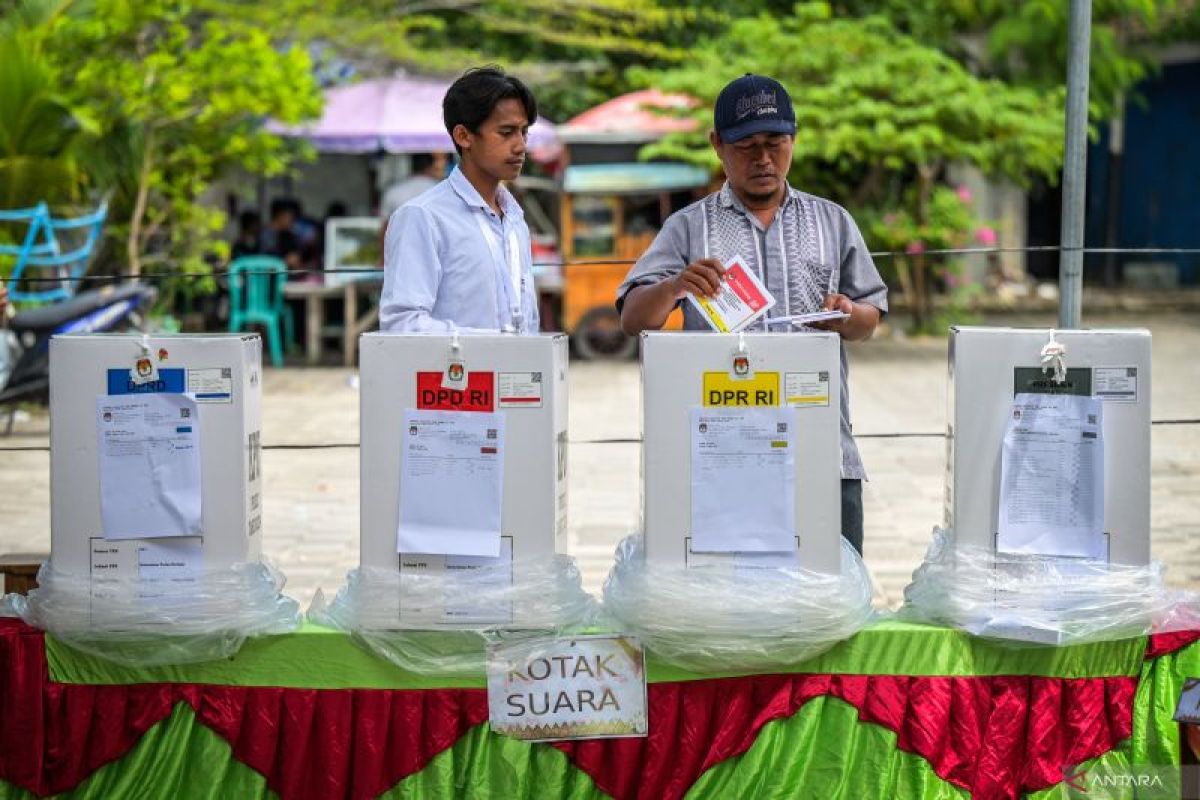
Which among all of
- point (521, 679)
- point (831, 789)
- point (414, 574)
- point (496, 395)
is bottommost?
point (831, 789)

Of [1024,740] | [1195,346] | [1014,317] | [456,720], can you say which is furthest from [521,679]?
[1014,317]

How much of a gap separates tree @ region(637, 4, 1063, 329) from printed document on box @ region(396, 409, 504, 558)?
30.9ft

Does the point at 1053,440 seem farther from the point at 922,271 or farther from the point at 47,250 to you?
the point at 922,271

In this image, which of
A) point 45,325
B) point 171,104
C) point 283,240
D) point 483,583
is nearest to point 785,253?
point 483,583

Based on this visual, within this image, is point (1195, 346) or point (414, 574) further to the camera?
point (1195, 346)

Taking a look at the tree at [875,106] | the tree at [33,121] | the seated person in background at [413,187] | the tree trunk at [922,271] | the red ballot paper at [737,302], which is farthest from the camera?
the tree trunk at [922,271]

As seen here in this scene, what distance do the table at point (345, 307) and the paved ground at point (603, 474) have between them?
453 millimetres

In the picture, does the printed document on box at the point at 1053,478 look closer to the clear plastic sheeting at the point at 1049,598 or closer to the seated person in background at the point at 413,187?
the clear plastic sheeting at the point at 1049,598

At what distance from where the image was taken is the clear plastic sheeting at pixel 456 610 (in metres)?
2.87

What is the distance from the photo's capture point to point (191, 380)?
9.43 feet

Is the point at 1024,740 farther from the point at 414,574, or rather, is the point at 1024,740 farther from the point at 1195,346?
the point at 1195,346

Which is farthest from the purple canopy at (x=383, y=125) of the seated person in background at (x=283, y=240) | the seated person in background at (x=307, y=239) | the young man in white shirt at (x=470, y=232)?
the young man in white shirt at (x=470, y=232)

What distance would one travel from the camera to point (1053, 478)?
9.49 ft

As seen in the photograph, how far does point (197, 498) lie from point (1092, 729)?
1820 millimetres
